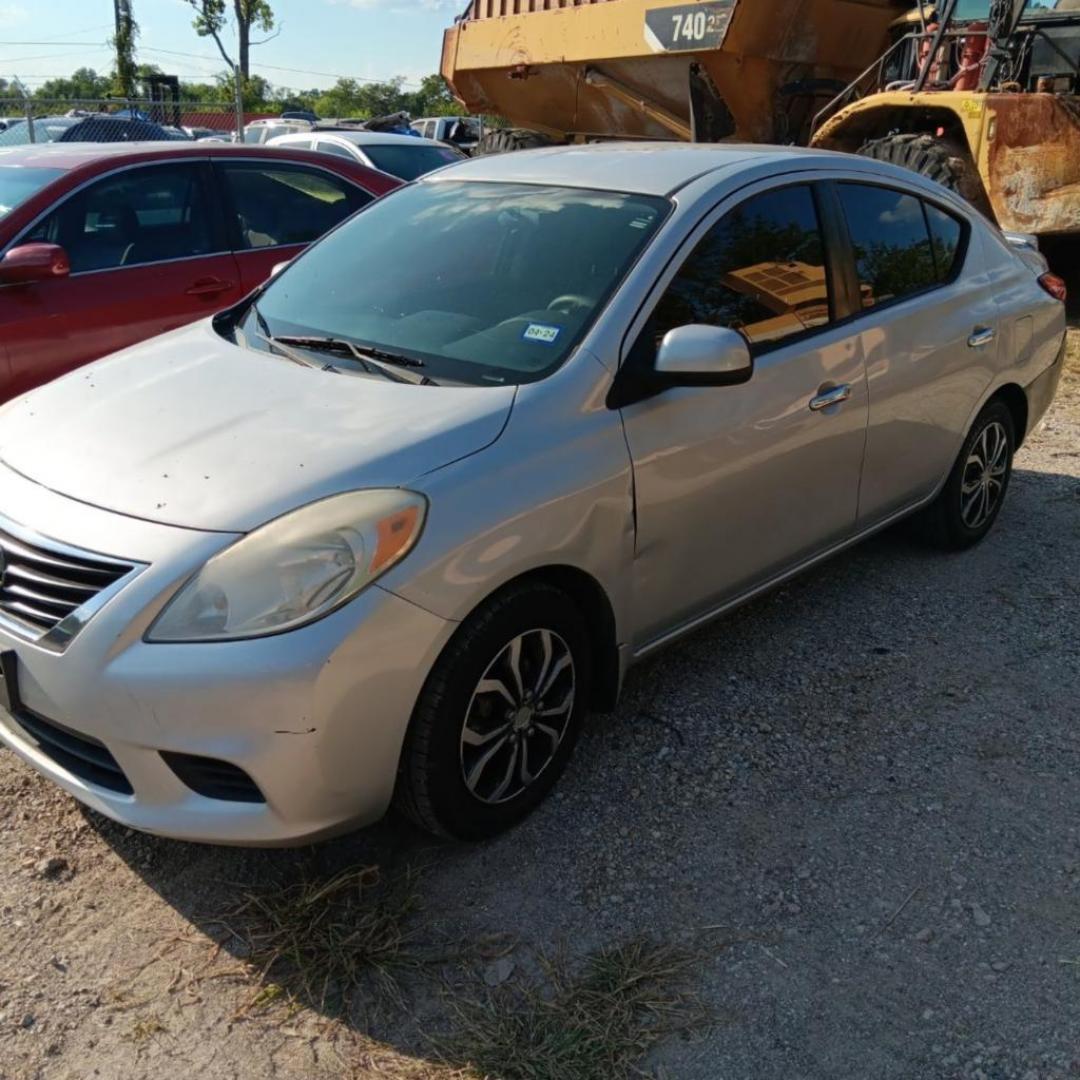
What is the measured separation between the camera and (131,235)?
5418mm

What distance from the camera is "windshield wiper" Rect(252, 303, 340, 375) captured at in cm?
321

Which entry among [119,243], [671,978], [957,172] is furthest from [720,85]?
[671,978]

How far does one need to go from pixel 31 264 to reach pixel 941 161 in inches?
247

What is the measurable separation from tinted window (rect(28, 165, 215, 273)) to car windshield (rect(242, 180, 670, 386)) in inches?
72.0

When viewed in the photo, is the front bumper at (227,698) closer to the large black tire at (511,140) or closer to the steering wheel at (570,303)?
the steering wheel at (570,303)

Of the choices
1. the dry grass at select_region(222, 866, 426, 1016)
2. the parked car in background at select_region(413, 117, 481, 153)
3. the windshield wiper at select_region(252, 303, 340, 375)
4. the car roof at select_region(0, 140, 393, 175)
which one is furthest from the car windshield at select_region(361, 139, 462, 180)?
the parked car in background at select_region(413, 117, 481, 153)

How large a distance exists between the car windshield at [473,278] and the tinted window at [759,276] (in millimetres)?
182

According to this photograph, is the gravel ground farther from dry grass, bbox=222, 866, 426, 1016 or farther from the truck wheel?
the truck wheel

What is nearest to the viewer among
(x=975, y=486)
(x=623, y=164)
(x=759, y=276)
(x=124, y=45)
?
(x=759, y=276)

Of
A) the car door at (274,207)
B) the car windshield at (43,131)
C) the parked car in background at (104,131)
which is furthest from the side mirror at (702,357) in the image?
the car windshield at (43,131)

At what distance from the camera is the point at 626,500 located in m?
3.01

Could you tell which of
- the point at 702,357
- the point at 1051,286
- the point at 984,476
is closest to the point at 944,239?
the point at 1051,286

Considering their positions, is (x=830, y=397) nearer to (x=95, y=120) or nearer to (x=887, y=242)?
(x=887, y=242)

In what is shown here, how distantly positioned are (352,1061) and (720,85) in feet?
31.8
